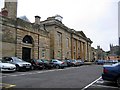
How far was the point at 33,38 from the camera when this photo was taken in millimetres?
34594

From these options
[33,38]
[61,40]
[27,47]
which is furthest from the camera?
[61,40]

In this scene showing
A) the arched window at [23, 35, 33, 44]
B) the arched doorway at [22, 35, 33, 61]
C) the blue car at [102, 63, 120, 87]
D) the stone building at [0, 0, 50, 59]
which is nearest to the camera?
the blue car at [102, 63, 120, 87]

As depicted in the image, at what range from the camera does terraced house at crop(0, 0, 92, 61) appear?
2809 centimetres

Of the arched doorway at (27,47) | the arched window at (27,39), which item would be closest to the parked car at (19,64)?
the arched doorway at (27,47)

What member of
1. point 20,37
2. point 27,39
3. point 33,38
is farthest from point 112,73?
point 33,38

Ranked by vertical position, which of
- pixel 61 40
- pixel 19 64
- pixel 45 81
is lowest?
pixel 45 81

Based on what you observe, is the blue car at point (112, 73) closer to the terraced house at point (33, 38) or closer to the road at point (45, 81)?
the road at point (45, 81)

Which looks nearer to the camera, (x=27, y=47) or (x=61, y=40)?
(x=27, y=47)

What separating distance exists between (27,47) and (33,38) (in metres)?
2.20

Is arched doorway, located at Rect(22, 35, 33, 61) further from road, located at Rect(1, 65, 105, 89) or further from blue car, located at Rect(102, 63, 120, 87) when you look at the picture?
blue car, located at Rect(102, 63, 120, 87)

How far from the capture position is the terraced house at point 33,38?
2809 centimetres

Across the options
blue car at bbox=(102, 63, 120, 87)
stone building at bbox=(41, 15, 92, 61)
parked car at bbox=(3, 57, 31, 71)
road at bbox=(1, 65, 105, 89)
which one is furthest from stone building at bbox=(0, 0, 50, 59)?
blue car at bbox=(102, 63, 120, 87)

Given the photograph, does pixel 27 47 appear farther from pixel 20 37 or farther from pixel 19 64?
pixel 19 64

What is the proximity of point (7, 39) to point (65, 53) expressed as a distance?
2259 cm
